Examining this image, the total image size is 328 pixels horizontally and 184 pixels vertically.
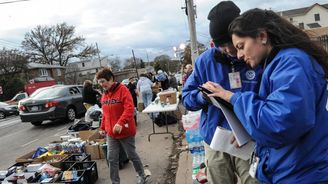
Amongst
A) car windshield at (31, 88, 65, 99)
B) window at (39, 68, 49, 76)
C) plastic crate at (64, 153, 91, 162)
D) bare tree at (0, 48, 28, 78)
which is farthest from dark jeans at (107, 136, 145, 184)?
window at (39, 68, 49, 76)

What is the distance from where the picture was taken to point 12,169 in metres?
5.60

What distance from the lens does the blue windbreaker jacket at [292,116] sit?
146 centimetres

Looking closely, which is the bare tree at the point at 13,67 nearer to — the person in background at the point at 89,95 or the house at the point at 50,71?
the house at the point at 50,71

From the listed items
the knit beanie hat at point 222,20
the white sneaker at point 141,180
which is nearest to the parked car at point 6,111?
the white sneaker at point 141,180

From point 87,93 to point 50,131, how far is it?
3.01 meters

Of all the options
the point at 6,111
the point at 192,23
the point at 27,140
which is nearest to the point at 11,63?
→ the point at 6,111

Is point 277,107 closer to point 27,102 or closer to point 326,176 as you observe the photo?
point 326,176

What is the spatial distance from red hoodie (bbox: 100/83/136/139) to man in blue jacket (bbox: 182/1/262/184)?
2.11 metres

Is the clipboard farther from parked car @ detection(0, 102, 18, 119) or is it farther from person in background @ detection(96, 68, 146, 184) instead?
parked car @ detection(0, 102, 18, 119)

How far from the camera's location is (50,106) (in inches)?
494

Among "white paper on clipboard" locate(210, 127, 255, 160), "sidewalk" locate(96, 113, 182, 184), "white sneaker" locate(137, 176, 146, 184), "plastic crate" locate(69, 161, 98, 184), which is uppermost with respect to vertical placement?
"white paper on clipboard" locate(210, 127, 255, 160)

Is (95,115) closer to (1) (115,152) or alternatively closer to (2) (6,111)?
(1) (115,152)

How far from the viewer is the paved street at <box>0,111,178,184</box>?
586cm

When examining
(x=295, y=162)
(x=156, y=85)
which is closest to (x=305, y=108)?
(x=295, y=162)
